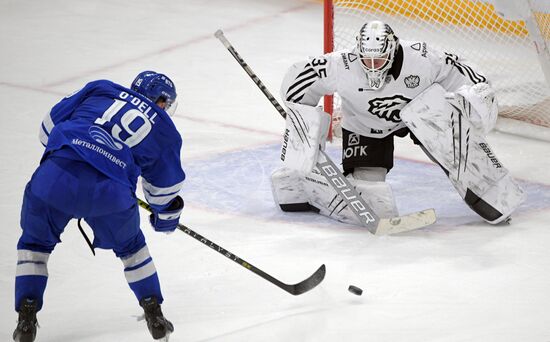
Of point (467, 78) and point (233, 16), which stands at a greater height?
point (467, 78)

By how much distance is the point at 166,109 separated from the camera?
378 centimetres

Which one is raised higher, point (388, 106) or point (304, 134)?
point (388, 106)

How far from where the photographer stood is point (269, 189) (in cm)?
533

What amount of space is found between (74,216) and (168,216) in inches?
14.0

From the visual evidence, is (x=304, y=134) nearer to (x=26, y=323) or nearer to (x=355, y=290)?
(x=355, y=290)

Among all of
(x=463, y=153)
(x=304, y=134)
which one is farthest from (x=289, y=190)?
(x=463, y=153)

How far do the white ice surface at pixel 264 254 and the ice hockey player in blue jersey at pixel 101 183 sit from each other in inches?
12.4

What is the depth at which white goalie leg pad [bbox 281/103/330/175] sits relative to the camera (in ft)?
15.8

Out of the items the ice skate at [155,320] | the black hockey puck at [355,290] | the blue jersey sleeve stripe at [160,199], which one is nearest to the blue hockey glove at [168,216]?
the blue jersey sleeve stripe at [160,199]

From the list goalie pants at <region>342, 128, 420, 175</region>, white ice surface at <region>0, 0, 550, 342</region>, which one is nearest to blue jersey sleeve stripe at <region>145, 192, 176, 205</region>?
white ice surface at <region>0, 0, 550, 342</region>

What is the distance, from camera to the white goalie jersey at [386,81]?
4.72 metres

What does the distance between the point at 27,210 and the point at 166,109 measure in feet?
1.88

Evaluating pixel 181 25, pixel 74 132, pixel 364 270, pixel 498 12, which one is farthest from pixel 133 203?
pixel 181 25

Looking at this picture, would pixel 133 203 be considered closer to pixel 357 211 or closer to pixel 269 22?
pixel 357 211
